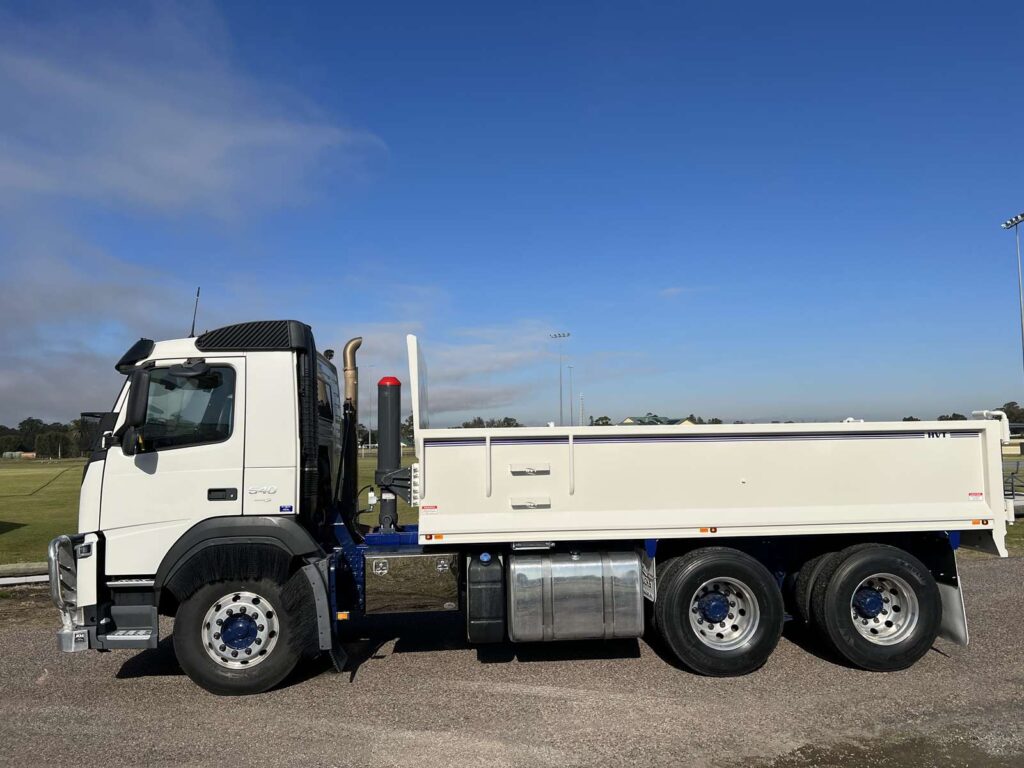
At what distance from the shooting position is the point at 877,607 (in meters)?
6.66

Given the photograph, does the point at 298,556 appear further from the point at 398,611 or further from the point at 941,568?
the point at 941,568

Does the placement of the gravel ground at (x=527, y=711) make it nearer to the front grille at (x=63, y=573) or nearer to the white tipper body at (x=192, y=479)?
the front grille at (x=63, y=573)

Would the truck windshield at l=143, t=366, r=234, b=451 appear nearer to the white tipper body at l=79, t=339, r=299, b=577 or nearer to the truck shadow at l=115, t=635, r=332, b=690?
the white tipper body at l=79, t=339, r=299, b=577

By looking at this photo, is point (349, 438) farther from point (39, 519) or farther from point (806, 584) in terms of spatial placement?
point (39, 519)

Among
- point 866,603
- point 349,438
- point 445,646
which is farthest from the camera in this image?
point 349,438

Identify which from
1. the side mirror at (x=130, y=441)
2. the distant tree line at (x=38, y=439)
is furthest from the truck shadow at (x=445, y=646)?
the distant tree line at (x=38, y=439)

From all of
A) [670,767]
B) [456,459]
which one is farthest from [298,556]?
[670,767]

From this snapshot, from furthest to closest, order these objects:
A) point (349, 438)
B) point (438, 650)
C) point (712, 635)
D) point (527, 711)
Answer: point (349, 438)
point (438, 650)
point (712, 635)
point (527, 711)

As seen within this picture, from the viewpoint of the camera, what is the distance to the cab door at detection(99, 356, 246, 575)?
20.1 feet

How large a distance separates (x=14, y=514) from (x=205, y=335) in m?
23.4

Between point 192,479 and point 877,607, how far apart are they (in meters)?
6.07

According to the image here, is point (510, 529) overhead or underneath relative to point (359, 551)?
overhead

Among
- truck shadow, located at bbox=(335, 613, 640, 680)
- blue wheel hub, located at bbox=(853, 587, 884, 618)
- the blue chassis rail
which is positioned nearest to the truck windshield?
the blue chassis rail

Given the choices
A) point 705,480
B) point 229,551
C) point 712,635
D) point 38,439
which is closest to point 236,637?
point 229,551
